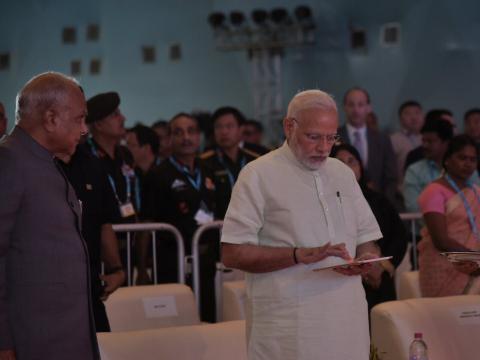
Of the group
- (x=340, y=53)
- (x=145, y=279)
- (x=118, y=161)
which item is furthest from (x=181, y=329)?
(x=340, y=53)

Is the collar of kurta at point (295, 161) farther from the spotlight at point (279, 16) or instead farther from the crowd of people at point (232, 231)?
the spotlight at point (279, 16)

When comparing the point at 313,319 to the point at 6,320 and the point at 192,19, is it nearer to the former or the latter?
the point at 6,320

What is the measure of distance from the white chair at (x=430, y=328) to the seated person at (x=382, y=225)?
1.02 meters

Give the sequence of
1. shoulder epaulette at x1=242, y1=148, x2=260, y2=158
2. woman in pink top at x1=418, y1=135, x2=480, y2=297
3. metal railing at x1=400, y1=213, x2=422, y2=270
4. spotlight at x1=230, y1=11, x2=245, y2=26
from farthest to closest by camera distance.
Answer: spotlight at x1=230, y1=11, x2=245, y2=26 → shoulder epaulette at x1=242, y1=148, x2=260, y2=158 → metal railing at x1=400, y1=213, x2=422, y2=270 → woman in pink top at x1=418, y1=135, x2=480, y2=297

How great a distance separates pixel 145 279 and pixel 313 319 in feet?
9.61

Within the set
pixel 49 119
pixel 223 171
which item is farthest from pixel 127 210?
pixel 49 119

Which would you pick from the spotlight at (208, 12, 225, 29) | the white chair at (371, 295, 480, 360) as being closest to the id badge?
the white chair at (371, 295, 480, 360)

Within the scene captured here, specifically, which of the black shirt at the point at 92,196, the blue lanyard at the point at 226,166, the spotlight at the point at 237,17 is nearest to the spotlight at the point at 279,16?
the spotlight at the point at 237,17

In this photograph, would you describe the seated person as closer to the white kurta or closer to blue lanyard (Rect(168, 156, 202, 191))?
blue lanyard (Rect(168, 156, 202, 191))

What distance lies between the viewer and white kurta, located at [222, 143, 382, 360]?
12.3 ft

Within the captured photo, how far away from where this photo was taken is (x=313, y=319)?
12.3ft

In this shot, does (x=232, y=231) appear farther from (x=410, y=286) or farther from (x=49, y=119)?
(x=410, y=286)

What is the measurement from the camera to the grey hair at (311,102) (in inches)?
151

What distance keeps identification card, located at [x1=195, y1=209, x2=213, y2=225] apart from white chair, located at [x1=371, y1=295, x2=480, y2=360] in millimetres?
2502
